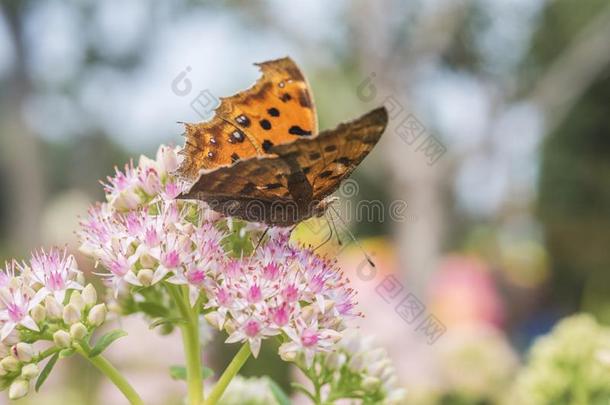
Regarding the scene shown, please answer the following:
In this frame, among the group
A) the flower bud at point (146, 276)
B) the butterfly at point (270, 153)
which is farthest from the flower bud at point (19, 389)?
the butterfly at point (270, 153)

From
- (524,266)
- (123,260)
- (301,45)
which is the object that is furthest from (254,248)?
(524,266)

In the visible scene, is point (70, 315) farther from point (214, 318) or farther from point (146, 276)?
point (214, 318)

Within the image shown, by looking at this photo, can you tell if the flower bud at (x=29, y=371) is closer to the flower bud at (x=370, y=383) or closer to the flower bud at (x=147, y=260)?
the flower bud at (x=147, y=260)

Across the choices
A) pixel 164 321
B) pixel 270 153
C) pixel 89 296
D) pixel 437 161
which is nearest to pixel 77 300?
pixel 89 296

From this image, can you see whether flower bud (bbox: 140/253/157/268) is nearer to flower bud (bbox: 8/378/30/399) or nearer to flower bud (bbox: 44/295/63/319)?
flower bud (bbox: 44/295/63/319)

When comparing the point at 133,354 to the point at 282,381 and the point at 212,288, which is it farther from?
the point at 212,288

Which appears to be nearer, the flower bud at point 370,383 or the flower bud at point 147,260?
the flower bud at point 147,260
